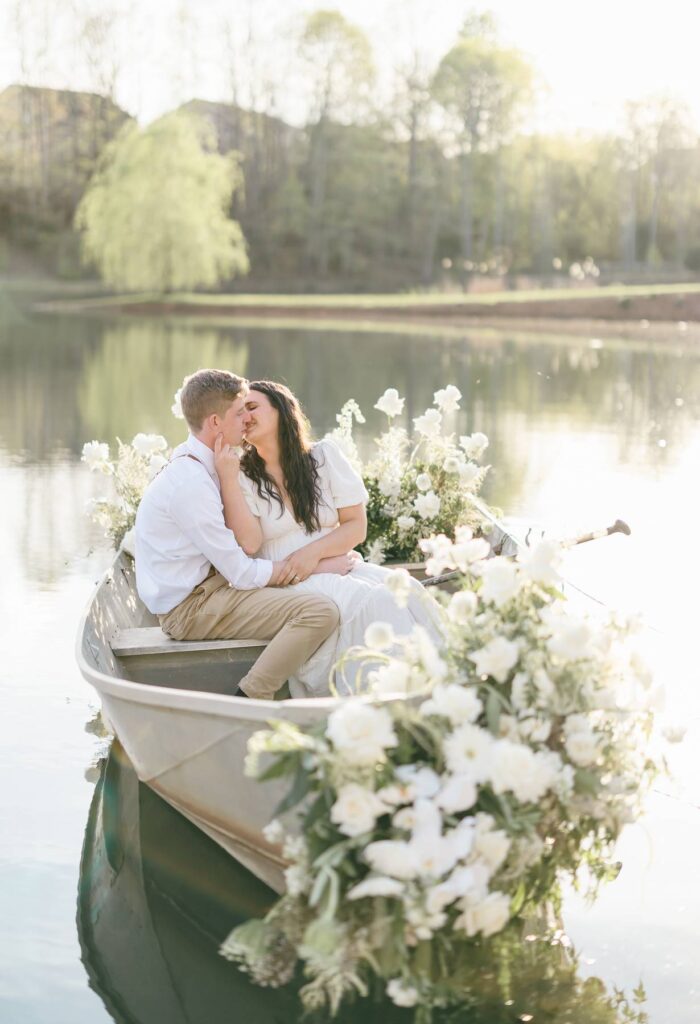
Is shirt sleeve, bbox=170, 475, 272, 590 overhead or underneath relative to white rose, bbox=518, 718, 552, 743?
overhead

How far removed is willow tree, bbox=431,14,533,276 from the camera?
187 feet

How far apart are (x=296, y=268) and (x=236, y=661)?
2282 inches

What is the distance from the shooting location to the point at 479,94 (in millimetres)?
58156

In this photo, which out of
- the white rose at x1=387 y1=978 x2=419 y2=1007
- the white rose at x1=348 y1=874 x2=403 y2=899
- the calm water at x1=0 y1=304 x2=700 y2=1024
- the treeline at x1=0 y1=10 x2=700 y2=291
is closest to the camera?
the white rose at x1=348 y1=874 x2=403 y2=899

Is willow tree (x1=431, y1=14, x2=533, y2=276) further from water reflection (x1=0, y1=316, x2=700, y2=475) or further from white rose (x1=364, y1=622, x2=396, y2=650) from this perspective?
white rose (x1=364, y1=622, x2=396, y2=650)

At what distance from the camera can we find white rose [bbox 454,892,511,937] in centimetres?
313

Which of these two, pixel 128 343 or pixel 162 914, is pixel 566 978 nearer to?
pixel 162 914

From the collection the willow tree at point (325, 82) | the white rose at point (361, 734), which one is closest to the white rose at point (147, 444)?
the white rose at point (361, 734)

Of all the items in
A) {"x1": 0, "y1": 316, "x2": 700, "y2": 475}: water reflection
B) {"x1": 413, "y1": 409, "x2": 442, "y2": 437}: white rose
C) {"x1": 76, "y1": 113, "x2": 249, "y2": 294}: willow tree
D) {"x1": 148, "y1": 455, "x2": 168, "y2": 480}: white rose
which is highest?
{"x1": 76, "y1": 113, "x2": 249, "y2": 294}: willow tree

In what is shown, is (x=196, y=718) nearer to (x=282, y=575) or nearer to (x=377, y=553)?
(x=282, y=575)

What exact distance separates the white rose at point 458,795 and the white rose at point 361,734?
0.53 ft

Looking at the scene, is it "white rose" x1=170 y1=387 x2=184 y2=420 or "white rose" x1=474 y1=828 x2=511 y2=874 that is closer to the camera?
"white rose" x1=474 y1=828 x2=511 y2=874

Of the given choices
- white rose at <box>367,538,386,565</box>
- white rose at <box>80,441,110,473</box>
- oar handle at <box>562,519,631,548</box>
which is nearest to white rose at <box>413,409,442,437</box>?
white rose at <box>367,538,386,565</box>

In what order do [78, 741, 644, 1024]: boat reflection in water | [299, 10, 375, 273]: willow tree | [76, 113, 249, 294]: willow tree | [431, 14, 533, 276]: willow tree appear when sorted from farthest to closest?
[299, 10, 375, 273]: willow tree < [431, 14, 533, 276]: willow tree < [76, 113, 249, 294]: willow tree < [78, 741, 644, 1024]: boat reflection in water
